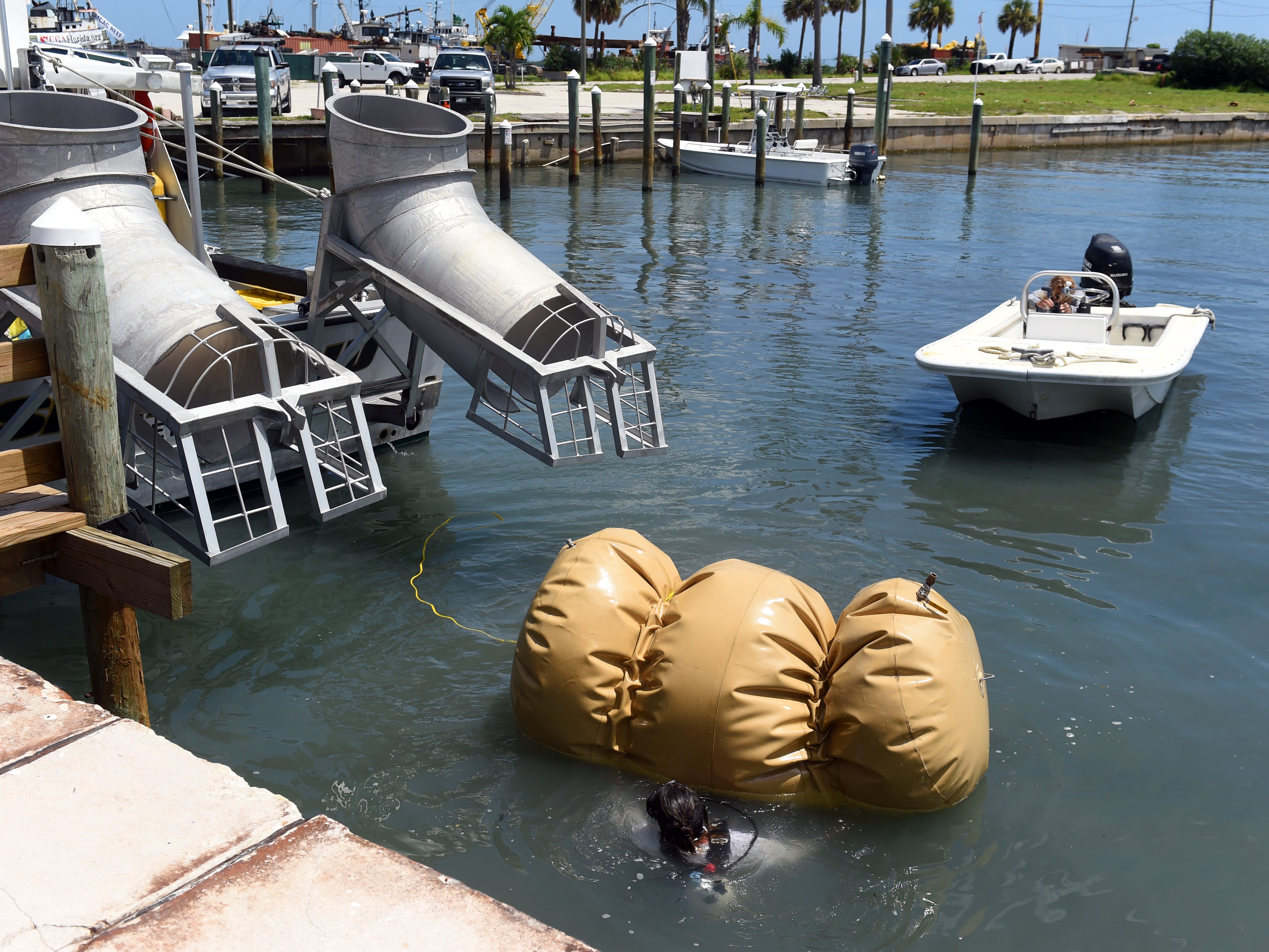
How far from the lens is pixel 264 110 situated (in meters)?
28.6

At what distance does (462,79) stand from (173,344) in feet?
105

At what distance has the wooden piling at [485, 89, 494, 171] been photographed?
3127 centimetres

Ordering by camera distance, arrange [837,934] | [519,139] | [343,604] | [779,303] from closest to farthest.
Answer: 1. [837,934]
2. [343,604]
3. [779,303]
4. [519,139]

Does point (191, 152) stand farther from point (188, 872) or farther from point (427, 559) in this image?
point (188, 872)

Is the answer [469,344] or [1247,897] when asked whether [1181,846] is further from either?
[469,344]

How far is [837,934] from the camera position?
14.1 ft

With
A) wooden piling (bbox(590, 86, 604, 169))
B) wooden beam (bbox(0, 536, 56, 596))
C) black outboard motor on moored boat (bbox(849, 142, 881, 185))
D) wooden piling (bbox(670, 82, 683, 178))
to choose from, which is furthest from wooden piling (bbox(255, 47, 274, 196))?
wooden beam (bbox(0, 536, 56, 596))

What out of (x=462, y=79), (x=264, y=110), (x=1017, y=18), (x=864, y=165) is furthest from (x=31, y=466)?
(x=1017, y=18)

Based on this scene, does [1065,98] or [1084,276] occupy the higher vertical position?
[1065,98]

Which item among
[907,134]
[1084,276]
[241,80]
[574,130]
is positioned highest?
[241,80]

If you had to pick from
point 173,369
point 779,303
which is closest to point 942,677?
point 173,369

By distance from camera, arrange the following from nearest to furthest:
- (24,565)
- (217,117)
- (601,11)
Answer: (24,565) → (217,117) → (601,11)

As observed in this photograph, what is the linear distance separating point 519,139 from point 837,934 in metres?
34.0

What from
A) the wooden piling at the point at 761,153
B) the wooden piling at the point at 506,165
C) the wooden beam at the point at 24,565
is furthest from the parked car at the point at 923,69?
the wooden beam at the point at 24,565
